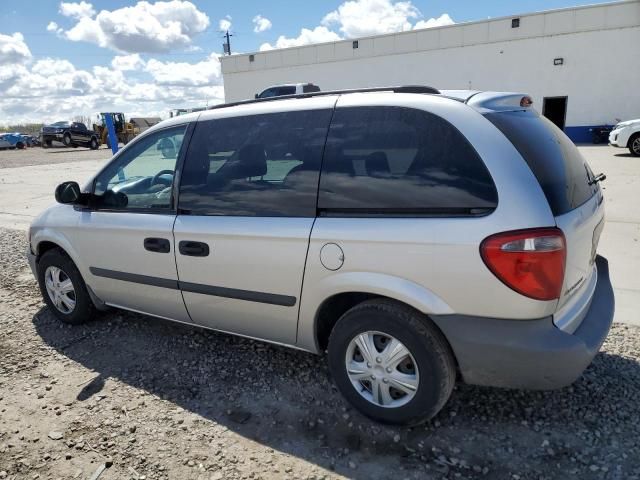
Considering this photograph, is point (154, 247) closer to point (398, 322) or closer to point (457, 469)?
point (398, 322)

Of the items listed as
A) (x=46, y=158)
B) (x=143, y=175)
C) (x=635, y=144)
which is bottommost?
(x=635, y=144)

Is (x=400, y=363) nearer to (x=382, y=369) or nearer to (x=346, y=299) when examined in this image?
(x=382, y=369)

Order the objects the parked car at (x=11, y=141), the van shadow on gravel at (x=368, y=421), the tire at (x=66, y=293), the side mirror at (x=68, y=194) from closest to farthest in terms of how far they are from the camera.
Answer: the van shadow on gravel at (x=368, y=421) → the side mirror at (x=68, y=194) → the tire at (x=66, y=293) → the parked car at (x=11, y=141)

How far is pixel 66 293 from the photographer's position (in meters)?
4.03

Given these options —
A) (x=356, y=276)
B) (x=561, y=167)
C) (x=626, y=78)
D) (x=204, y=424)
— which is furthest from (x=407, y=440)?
(x=626, y=78)

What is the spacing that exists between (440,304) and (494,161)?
717 mm

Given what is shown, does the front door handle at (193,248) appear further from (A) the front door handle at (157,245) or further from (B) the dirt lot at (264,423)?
(B) the dirt lot at (264,423)

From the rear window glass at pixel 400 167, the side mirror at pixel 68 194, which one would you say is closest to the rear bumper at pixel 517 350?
the rear window glass at pixel 400 167

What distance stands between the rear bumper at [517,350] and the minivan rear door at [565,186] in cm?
19

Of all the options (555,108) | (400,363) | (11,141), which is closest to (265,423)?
(400,363)

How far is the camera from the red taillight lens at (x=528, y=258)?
2090 millimetres

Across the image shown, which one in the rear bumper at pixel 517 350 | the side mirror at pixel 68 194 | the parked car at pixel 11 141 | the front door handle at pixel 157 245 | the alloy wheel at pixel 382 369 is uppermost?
the parked car at pixel 11 141

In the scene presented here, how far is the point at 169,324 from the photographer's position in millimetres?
4094

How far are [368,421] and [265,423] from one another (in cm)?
59
